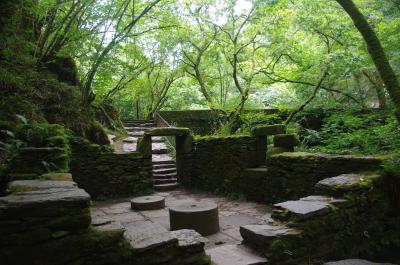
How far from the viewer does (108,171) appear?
7.65 m

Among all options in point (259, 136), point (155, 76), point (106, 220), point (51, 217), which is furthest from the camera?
point (155, 76)

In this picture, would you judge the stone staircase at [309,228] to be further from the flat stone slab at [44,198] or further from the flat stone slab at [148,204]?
the flat stone slab at [148,204]

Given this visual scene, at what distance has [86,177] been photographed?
24.2 feet

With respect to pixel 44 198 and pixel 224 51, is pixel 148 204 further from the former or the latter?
pixel 224 51

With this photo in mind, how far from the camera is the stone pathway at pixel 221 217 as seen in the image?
3109mm

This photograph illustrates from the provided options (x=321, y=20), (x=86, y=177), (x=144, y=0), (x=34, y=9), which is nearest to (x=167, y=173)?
(x=86, y=177)

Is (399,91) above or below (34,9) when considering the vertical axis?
below

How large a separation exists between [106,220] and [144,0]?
6.41 m

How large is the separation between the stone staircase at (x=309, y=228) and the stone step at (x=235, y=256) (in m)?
0.09

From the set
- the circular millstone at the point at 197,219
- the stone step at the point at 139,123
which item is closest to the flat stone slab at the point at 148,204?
the circular millstone at the point at 197,219

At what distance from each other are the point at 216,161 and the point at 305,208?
462cm

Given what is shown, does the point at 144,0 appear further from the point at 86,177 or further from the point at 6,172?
the point at 6,172

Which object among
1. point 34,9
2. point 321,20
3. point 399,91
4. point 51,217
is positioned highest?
point 321,20

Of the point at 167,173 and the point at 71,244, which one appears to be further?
the point at 167,173
